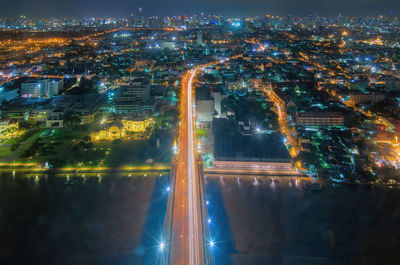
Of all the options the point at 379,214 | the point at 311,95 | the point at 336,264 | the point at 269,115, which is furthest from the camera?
the point at 311,95

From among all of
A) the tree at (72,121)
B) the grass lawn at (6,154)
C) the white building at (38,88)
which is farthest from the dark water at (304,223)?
the white building at (38,88)

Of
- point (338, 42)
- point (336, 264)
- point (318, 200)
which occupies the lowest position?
point (336, 264)

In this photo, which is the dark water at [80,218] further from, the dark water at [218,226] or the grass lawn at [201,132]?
the grass lawn at [201,132]

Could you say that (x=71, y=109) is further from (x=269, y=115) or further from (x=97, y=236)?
(x=269, y=115)

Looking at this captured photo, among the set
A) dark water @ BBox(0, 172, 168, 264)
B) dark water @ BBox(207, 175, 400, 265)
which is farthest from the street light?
dark water @ BBox(207, 175, 400, 265)

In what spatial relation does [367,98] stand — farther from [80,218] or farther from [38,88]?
[38,88]

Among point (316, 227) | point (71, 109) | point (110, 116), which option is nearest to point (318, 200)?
point (316, 227)

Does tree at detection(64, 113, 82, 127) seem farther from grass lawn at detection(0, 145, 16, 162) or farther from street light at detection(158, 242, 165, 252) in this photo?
street light at detection(158, 242, 165, 252)
